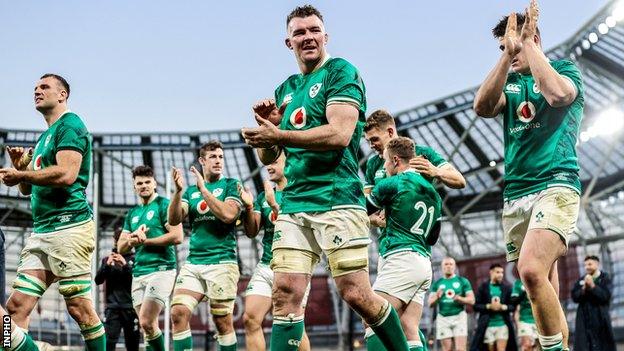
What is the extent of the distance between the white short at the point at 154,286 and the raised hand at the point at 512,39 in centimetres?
567

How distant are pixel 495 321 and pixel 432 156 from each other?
9.46m

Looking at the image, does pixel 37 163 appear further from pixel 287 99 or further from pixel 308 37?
pixel 308 37

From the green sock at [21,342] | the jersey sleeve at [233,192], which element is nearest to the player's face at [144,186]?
the jersey sleeve at [233,192]

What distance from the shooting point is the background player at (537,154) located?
4996 mm

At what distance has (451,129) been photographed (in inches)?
1358

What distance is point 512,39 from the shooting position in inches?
205

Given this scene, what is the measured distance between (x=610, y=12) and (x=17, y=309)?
930 inches

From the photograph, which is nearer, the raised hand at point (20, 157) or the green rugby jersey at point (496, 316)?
the raised hand at point (20, 157)

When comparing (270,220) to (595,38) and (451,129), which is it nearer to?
(595,38)

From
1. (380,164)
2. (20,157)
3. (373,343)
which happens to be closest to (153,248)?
(20,157)

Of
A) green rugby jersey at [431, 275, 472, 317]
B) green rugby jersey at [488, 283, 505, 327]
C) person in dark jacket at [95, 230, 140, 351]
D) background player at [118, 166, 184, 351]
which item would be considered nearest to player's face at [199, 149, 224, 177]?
background player at [118, 166, 184, 351]

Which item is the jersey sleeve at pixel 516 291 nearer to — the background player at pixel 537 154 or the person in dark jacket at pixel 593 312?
the person in dark jacket at pixel 593 312

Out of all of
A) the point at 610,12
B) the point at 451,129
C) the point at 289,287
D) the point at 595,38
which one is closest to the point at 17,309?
the point at 289,287

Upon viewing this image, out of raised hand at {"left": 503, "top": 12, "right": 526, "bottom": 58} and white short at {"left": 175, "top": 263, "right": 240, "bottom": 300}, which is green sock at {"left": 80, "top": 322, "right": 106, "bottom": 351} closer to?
white short at {"left": 175, "top": 263, "right": 240, "bottom": 300}
